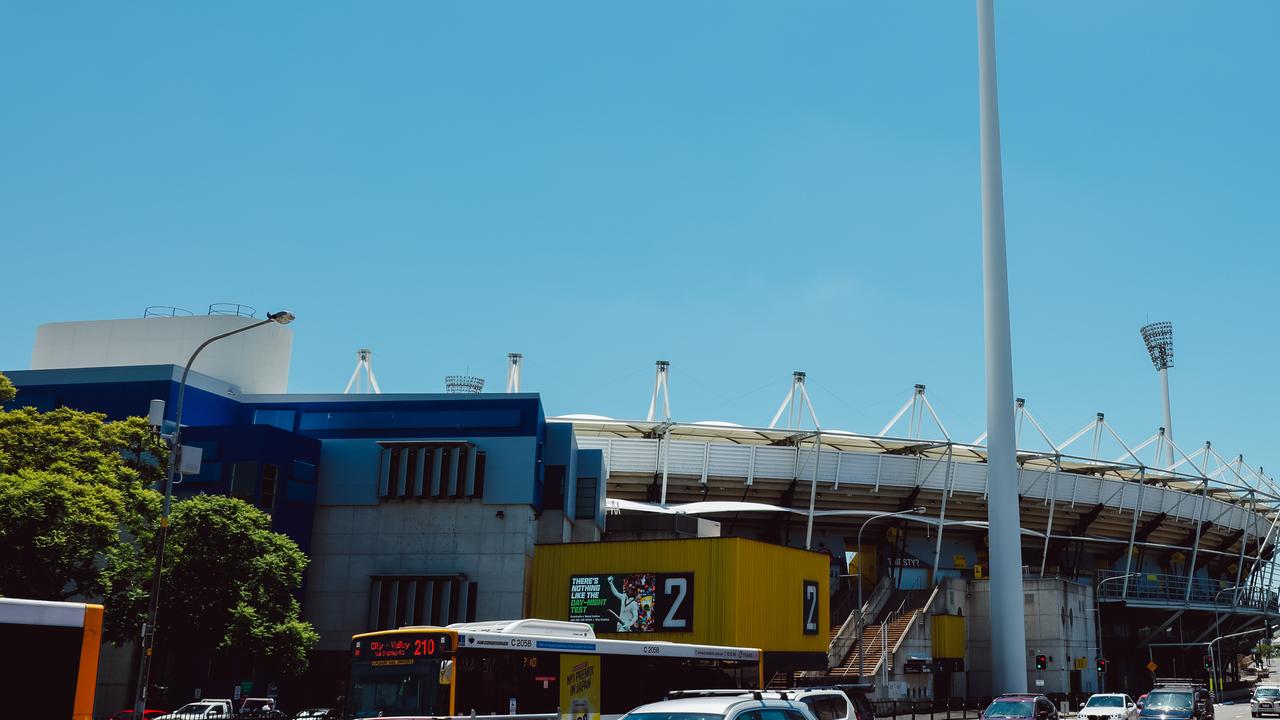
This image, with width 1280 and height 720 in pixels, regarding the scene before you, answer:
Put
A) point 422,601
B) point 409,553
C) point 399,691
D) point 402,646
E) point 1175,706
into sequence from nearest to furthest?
point 399,691
point 402,646
point 1175,706
point 422,601
point 409,553

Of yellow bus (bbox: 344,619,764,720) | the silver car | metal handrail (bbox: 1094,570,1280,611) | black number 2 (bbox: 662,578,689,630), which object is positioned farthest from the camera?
metal handrail (bbox: 1094,570,1280,611)

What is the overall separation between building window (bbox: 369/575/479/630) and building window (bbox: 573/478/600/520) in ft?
34.0

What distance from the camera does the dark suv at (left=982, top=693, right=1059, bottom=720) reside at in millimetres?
34912

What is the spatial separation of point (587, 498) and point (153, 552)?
24.3 metres

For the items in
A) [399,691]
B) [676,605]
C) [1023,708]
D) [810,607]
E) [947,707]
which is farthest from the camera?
[947,707]

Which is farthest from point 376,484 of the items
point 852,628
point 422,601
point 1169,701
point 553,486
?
point 1169,701

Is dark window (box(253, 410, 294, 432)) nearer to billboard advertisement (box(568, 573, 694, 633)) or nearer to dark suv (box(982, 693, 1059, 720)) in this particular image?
billboard advertisement (box(568, 573, 694, 633))

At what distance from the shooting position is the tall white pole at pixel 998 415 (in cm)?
6462

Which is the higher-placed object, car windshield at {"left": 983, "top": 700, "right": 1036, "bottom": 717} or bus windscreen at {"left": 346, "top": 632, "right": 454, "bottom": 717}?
bus windscreen at {"left": 346, "top": 632, "right": 454, "bottom": 717}

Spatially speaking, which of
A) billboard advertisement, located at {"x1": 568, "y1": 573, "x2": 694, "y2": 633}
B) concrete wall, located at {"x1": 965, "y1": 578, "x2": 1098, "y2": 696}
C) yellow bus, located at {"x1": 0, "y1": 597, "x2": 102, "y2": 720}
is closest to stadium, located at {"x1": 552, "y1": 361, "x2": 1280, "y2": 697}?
concrete wall, located at {"x1": 965, "y1": 578, "x2": 1098, "y2": 696}

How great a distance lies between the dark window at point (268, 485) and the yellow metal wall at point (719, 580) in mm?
11603

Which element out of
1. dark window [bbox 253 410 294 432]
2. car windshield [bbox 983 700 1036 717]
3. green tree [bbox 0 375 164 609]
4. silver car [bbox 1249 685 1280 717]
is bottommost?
silver car [bbox 1249 685 1280 717]

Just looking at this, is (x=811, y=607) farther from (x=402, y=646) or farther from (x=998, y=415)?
(x=402, y=646)

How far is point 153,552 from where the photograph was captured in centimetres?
3678
